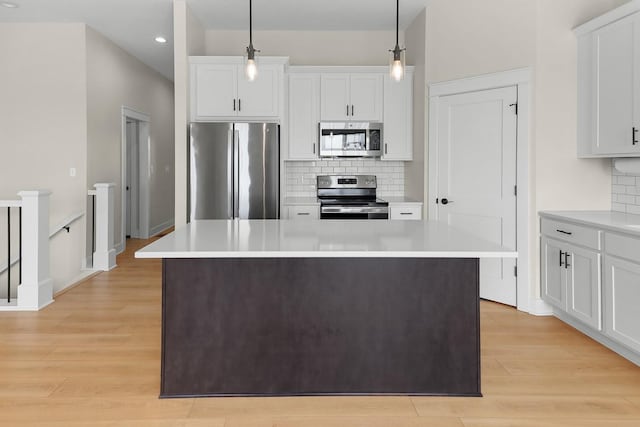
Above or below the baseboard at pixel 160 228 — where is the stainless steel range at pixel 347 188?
above

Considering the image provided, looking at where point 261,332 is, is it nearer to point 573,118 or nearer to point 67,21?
point 573,118

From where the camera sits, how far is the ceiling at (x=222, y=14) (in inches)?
195

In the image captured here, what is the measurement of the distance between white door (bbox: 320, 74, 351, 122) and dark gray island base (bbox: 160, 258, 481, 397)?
10.3ft

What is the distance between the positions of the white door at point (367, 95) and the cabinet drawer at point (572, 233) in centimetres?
215

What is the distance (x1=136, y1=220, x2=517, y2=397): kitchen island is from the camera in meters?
2.56

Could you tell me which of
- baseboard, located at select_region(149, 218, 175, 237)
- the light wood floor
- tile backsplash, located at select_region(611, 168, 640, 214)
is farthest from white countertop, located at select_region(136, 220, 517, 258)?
baseboard, located at select_region(149, 218, 175, 237)

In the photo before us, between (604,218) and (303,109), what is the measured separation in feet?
10.2

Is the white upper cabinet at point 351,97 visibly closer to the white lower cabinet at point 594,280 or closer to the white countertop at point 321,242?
the white lower cabinet at point 594,280

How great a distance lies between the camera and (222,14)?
523 cm

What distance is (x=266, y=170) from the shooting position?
193 inches

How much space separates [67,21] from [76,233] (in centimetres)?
239

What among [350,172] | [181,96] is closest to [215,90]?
[181,96]

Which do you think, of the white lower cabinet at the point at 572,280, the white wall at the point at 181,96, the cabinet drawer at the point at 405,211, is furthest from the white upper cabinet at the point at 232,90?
the white lower cabinet at the point at 572,280

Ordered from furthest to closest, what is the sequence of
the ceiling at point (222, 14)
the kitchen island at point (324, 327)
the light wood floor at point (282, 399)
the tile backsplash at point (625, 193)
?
the ceiling at point (222, 14), the tile backsplash at point (625, 193), the kitchen island at point (324, 327), the light wood floor at point (282, 399)
